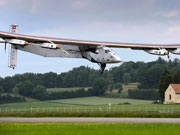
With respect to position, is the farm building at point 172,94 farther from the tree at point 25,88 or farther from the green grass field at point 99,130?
the green grass field at point 99,130

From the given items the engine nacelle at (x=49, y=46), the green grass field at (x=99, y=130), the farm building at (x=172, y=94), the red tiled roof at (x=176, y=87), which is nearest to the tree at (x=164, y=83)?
the farm building at (x=172, y=94)

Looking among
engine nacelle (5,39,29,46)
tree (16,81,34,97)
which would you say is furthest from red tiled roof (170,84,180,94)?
engine nacelle (5,39,29,46)

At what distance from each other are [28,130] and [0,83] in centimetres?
7604

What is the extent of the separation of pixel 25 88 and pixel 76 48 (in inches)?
2183

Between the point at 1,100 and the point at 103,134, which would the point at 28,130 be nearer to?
the point at 103,134

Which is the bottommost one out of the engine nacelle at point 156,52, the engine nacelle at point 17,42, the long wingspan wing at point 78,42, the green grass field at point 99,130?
the green grass field at point 99,130

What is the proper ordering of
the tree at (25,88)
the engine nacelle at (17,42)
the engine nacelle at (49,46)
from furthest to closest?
the tree at (25,88)
the engine nacelle at (49,46)
the engine nacelle at (17,42)

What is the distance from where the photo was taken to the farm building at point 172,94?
106m

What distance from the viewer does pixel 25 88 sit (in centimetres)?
11081

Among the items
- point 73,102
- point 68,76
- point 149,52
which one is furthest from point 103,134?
point 68,76

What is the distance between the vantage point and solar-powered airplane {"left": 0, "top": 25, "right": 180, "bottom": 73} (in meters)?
51.6

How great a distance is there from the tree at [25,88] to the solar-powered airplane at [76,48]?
159 ft

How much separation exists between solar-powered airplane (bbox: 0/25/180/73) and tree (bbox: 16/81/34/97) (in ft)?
159

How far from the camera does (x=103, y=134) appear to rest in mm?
35188
